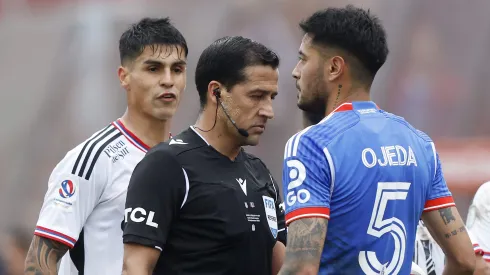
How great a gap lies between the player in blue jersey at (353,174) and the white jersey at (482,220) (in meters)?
2.29

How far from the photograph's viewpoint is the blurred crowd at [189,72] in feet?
28.6

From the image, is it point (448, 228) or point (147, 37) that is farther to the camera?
point (147, 37)

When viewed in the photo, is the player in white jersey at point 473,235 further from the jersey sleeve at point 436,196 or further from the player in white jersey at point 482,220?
the jersey sleeve at point 436,196

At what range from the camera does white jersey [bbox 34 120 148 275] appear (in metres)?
4.45

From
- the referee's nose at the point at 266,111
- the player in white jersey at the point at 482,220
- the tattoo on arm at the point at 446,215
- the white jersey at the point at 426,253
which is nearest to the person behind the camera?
the tattoo on arm at the point at 446,215

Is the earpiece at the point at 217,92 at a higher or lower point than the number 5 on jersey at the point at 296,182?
higher

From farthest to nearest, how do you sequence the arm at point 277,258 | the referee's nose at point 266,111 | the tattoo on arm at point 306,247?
1. the arm at point 277,258
2. the referee's nose at point 266,111
3. the tattoo on arm at point 306,247

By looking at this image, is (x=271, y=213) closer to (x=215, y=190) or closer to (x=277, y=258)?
(x=277, y=258)

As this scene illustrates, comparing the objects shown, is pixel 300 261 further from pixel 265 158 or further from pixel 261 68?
pixel 265 158

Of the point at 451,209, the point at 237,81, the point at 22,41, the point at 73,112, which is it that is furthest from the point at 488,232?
the point at 22,41

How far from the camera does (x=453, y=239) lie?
152 inches

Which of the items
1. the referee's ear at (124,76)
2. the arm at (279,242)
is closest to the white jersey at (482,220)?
the arm at (279,242)

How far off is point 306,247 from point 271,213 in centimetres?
72

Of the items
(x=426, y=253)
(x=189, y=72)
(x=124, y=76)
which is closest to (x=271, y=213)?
(x=124, y=76)
